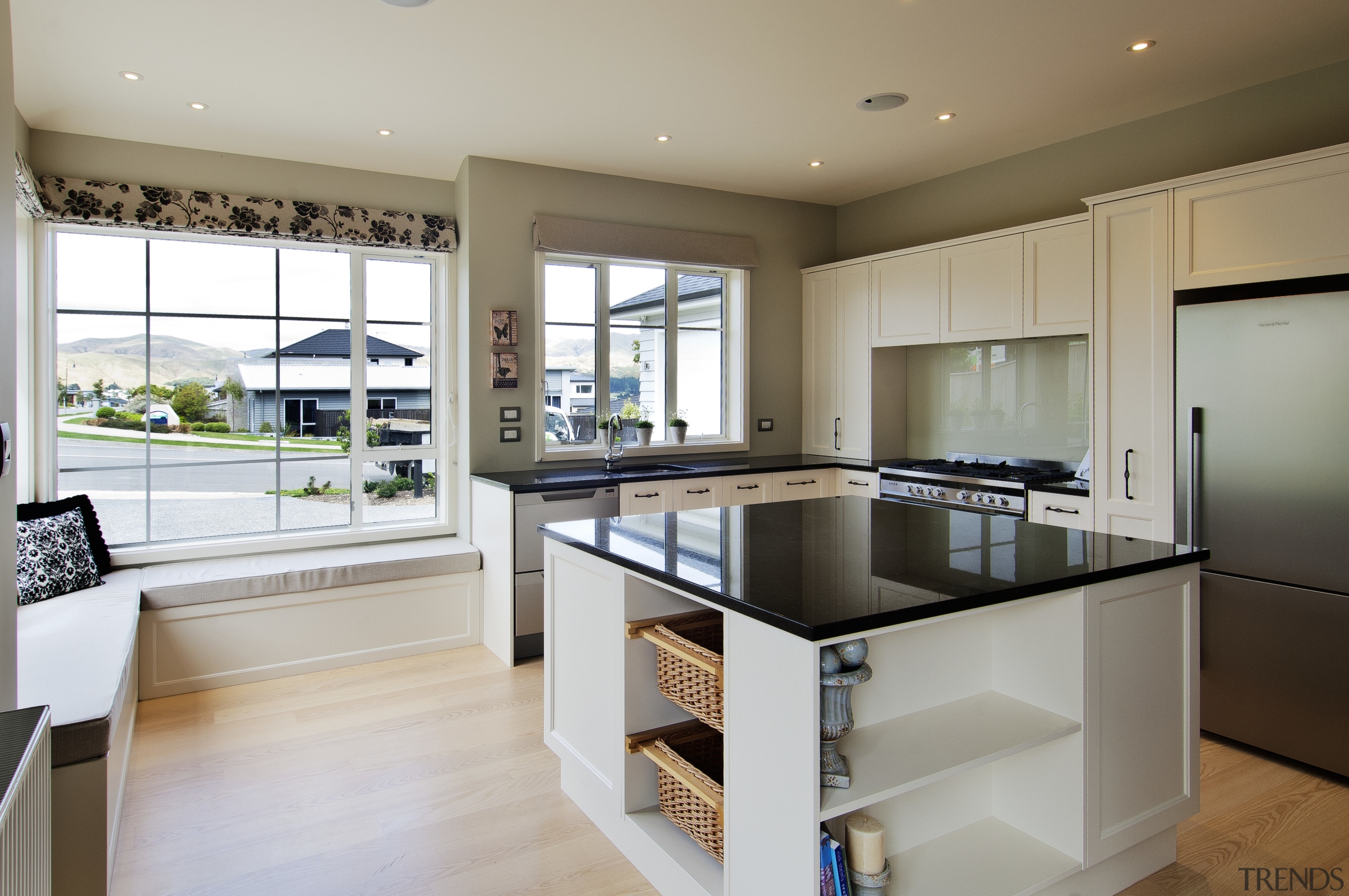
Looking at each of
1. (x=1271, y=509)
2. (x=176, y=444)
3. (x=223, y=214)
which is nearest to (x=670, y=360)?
(x=223, y=214)

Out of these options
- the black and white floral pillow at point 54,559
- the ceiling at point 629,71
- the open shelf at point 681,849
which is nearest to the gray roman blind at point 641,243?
the ceiling at point 629,71

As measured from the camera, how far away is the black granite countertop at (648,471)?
13.0 feet

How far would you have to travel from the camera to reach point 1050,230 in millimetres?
3795

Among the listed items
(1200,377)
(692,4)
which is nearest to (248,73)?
(692,4)

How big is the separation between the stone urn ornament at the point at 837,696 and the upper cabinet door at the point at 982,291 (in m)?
2.94

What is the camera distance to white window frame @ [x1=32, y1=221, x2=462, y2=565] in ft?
11.8

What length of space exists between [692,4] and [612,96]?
2.85ft

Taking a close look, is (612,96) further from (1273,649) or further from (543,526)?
(1273,649)

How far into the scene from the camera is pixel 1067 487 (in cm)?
360

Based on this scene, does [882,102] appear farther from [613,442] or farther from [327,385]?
[327,385]

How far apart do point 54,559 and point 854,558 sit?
11.0ft

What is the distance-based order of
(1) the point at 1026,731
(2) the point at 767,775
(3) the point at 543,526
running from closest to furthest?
1. (2) the point at 767,775
2. (1) the point at 1026,731
3. (3) the point at 543,526

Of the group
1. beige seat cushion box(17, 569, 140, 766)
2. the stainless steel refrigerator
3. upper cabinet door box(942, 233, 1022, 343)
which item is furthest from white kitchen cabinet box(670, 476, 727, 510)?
beige seat cushion box(17, 569, 140, 766)

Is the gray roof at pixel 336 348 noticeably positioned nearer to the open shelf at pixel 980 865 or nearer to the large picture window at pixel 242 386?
the large picture window at pixel 242 386
